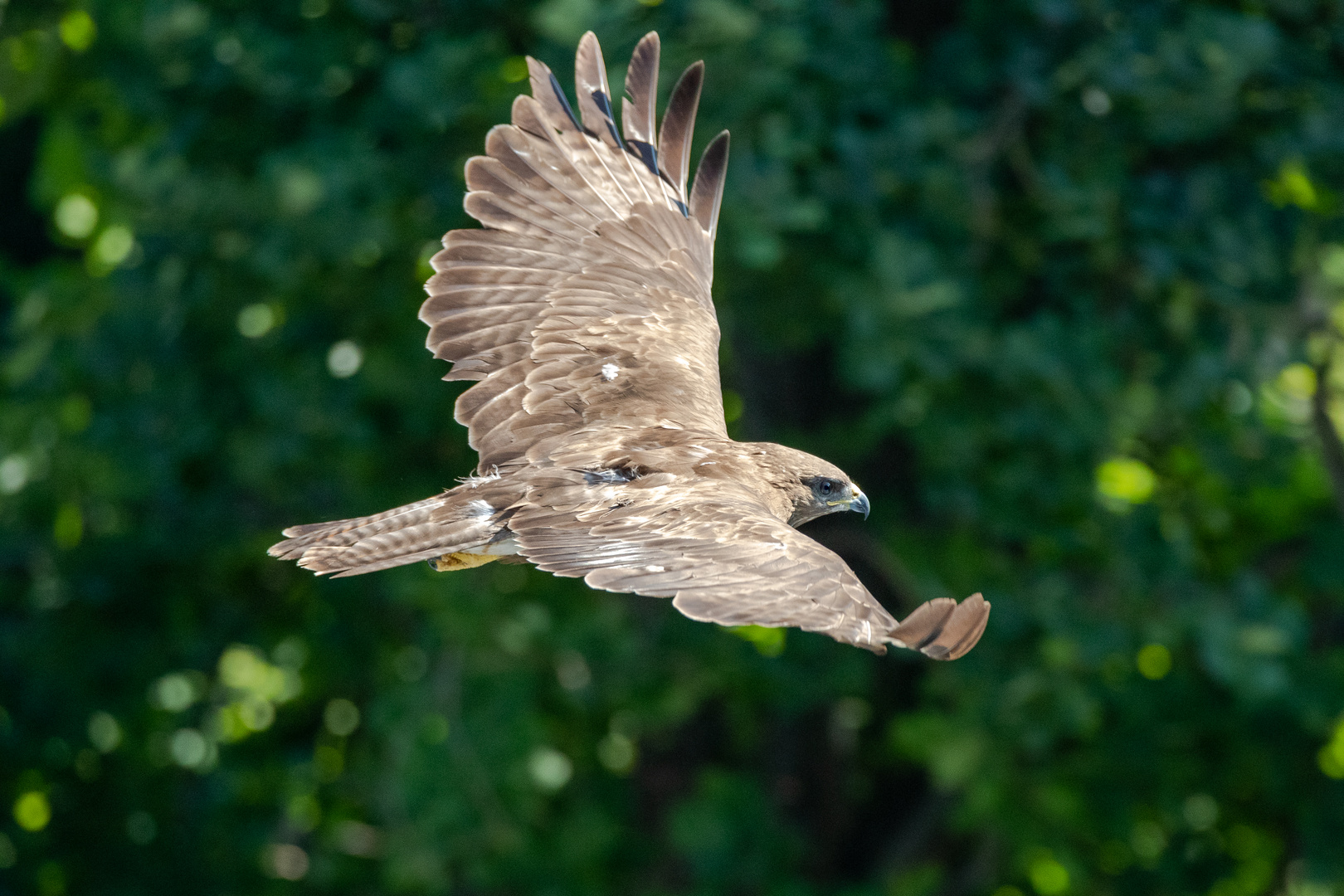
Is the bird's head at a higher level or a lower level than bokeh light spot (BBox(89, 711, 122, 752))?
higher

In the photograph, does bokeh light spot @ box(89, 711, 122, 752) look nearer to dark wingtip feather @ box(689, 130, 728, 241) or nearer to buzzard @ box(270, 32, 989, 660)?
buzzard @ box(270, 32, 989, 660)

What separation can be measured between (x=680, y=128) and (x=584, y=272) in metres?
0.62

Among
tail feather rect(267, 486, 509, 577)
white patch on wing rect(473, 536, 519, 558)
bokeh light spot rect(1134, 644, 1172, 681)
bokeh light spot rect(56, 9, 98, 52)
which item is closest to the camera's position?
tail feather rect(267, 486, 509, 577)

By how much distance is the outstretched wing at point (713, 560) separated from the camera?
3.43 m

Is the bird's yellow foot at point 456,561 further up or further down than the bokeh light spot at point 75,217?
further down

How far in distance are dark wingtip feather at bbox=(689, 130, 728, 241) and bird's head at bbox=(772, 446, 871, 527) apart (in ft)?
3.68

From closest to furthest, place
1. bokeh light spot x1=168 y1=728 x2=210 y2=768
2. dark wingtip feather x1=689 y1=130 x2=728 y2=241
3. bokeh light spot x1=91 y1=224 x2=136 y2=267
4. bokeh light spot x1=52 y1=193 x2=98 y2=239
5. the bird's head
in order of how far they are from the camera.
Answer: the bird's head < dark wingtip feather x1=689 y1=130 x2=728 y2=241 < bokeh light spot x1=91 y1=224 x2=136 y2=267 < bokeh light spot x1=52 y1=193 x2=98 y2=239 < bokeh light spot x1=168 y1=728 x2=210 y2=768

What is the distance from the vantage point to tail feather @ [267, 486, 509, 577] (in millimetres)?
4336

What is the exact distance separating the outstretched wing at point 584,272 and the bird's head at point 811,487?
0.25 m

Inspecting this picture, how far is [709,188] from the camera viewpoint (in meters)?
5.97

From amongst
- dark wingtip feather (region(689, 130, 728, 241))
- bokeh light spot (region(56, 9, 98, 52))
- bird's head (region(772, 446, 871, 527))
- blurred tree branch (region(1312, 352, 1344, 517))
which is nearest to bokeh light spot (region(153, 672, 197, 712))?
bokeh light spot (region(56, 9, 98, 52))

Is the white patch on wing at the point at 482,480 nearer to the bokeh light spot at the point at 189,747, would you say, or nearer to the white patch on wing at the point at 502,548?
Result: the white patch on wing at the point at 502,548

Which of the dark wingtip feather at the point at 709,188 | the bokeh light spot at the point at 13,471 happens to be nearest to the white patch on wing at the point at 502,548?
the dark wingtip feather at the point at 709,188

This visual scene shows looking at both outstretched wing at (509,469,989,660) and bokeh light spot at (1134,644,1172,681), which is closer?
outstretched wing at (509,469,989,660)
